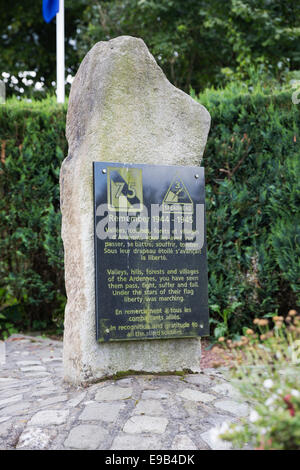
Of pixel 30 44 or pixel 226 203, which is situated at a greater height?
pixel 30 44

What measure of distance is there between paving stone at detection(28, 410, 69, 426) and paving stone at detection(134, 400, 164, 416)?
42 cm

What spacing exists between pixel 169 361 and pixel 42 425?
115 centimetres

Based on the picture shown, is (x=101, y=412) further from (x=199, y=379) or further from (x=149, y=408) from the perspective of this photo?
(x=199, y=379)

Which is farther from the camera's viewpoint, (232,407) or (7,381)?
(7,381)

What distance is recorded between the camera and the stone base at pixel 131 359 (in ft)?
10.8

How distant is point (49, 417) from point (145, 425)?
585mm

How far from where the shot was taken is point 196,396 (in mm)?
3000

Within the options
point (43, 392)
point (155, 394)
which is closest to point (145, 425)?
point (155, 394)

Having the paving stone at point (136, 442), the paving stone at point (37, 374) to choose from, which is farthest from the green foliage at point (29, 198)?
the paving stone at point (136, 442)

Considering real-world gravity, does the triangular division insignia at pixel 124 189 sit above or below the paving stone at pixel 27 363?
above

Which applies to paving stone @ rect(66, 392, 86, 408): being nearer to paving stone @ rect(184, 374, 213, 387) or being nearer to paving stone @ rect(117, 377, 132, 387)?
paving stone @ rect(117, 377, 132, 387)

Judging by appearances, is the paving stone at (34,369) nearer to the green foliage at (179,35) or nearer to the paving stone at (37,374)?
the paving stone at (37,374)

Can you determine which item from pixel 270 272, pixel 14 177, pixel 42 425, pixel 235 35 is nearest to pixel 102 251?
pixel 42 425

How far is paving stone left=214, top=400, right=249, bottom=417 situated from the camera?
110 inches
